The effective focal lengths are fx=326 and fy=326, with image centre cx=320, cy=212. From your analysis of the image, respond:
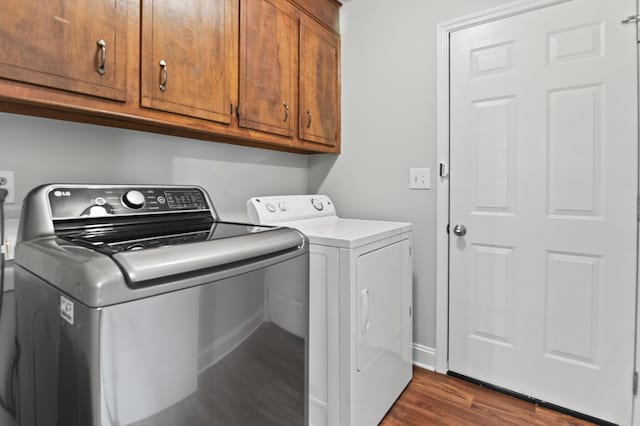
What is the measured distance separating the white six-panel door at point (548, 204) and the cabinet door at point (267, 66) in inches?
37.9

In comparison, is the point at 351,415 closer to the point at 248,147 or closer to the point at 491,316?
the point at 491,316

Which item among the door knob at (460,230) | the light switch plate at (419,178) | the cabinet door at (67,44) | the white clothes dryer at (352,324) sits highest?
the cabinet door at (67,44)

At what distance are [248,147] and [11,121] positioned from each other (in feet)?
3.63

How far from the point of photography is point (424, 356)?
6.75 ft

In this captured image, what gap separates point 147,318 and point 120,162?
1013 millimetres

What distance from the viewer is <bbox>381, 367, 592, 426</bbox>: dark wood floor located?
1588mm

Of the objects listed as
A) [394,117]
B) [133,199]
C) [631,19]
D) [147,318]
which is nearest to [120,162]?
[133,199]

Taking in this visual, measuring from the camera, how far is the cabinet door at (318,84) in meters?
2.00

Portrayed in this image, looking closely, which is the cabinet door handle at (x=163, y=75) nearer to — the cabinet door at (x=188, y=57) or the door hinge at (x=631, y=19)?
the cabinet door at (x=188, y=57)

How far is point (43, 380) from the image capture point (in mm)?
802

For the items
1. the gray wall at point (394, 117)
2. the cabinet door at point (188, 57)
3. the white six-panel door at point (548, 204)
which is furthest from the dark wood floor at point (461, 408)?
the cabinet door at point (188, 57)

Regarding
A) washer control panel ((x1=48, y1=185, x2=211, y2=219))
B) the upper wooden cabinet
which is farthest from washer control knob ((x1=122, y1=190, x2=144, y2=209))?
the upper wooden cabinet

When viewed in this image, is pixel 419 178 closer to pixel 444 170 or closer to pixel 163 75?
pixel 444 170

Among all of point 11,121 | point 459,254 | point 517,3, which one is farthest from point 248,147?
point 517,3
